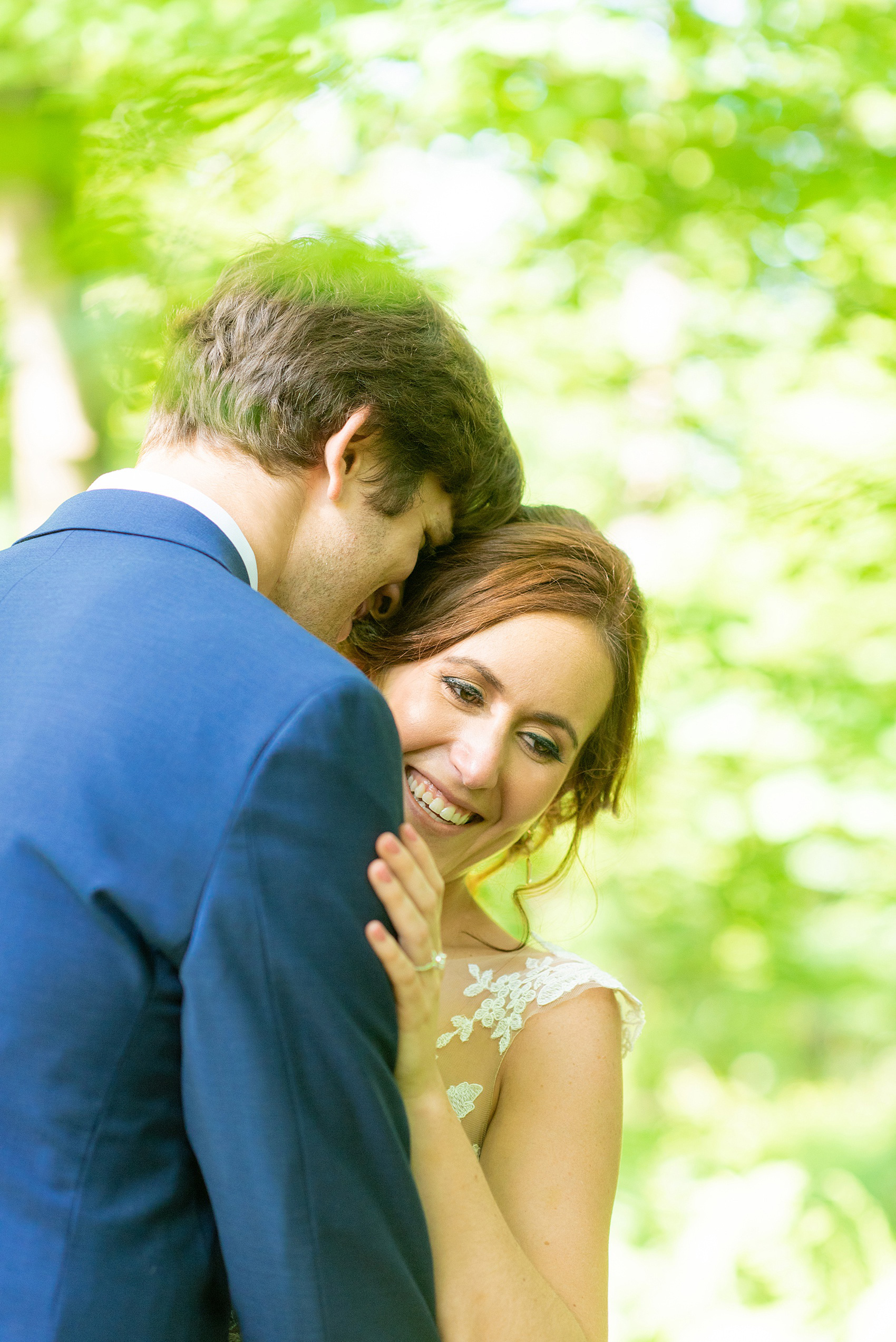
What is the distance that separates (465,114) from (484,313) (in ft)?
5.95

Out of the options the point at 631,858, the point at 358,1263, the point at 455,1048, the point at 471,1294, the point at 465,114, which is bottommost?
the point at 631,858

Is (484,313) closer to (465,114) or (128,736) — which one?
(465,114)

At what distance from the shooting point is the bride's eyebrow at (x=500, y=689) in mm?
2307

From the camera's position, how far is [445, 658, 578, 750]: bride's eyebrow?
2.31 m

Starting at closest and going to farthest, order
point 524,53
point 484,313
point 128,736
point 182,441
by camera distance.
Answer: point 128,736, point 182,441, point 524,53, point 484,313

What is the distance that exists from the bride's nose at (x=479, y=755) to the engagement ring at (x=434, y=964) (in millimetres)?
737

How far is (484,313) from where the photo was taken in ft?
16.6

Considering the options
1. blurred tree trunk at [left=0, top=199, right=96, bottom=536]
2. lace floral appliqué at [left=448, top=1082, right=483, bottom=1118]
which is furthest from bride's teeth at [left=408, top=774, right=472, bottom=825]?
blurred tree trunk at [left=0, top=199, right=96, bottom=536]

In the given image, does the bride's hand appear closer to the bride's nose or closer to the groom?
the groom

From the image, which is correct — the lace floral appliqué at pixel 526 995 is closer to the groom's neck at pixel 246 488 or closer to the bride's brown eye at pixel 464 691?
the bride's brown eye at pixel 464 691

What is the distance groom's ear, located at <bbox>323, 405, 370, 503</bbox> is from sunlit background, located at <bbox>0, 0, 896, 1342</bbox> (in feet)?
1.09

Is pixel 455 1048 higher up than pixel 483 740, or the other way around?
pixel 483 740

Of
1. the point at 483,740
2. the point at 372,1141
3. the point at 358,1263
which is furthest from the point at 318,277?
the point at 358,1263

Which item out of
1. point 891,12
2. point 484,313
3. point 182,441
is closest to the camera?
point 182,441
